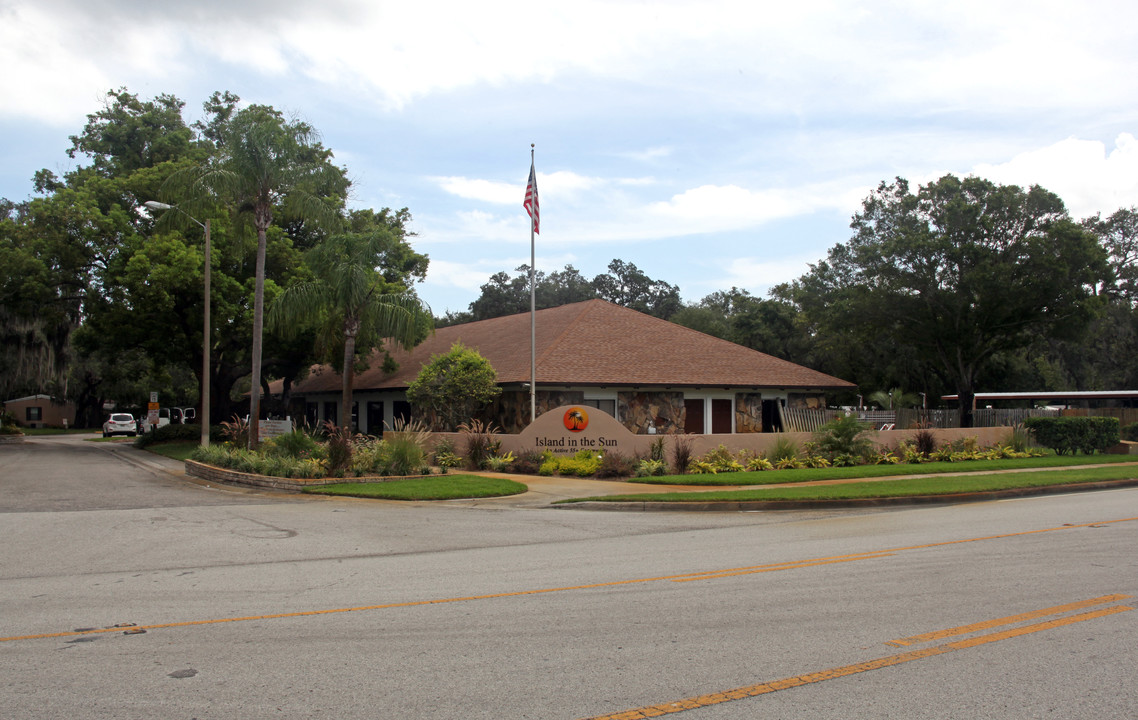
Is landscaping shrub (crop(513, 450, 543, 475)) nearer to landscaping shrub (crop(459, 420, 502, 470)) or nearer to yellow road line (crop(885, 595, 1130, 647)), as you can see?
landscaping shrub (crop(459, 420, 502, 470))

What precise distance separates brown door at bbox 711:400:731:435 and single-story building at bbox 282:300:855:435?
4cm

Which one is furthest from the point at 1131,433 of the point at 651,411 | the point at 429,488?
the point at 429,488

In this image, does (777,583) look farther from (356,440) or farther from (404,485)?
(356,440)

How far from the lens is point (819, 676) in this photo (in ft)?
17.9

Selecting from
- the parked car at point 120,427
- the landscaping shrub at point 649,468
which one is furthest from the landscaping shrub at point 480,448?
the parked car at point 120,427

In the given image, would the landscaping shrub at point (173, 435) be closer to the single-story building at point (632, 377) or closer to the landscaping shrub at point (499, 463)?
the single-story building at point (632, 377)

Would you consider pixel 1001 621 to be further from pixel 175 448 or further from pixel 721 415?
pixel 175 448

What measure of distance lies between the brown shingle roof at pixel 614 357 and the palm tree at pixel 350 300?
4095mm

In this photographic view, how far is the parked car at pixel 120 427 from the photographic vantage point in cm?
5372

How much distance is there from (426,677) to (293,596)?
3.10 meters

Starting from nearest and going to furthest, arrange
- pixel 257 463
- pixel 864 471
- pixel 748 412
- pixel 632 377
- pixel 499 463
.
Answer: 1. pixel 257 463
2. pixel 864 471
3. pixel 499 463
4. pixel 632 377
5. pixel 748 412

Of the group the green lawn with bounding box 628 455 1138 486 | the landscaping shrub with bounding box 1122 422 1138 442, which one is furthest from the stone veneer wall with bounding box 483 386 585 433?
the landscaping shrub with bounding box 1122 422 1138 442

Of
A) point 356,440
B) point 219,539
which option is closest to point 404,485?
point 356,440

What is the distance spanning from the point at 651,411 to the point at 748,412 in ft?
13.7
